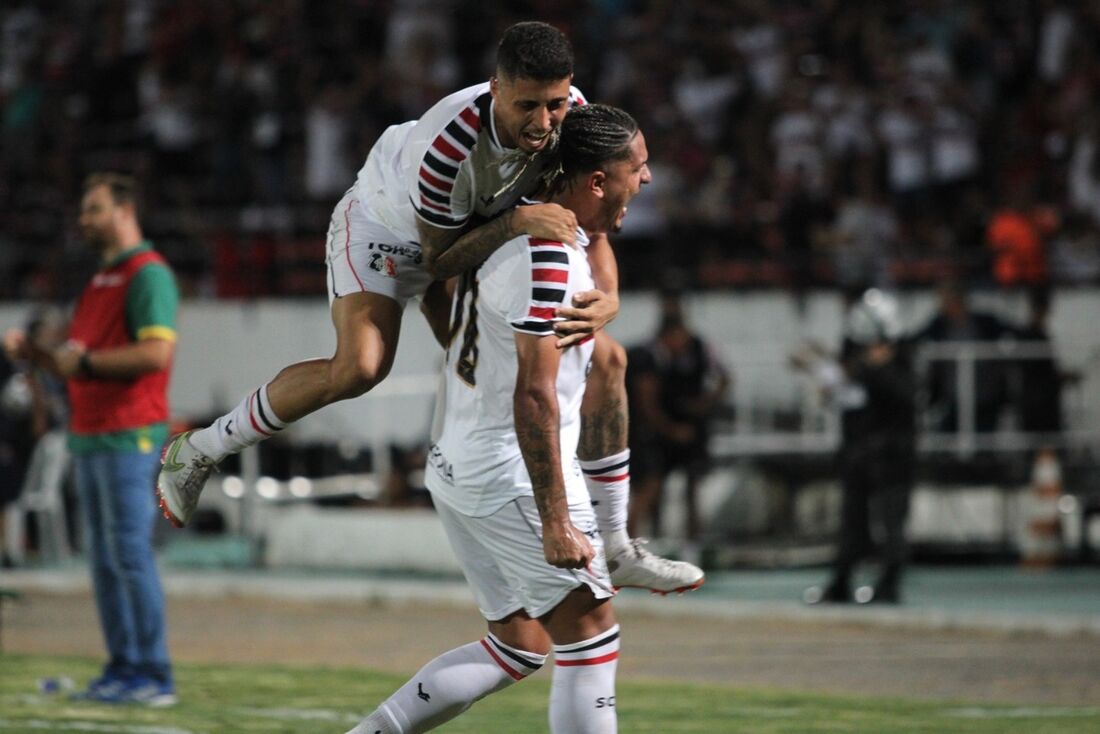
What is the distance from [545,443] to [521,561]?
19.4 inches

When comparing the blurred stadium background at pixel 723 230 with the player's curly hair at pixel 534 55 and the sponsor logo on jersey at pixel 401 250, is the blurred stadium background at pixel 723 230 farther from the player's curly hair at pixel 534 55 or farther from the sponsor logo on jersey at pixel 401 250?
the player's curly hair at pixel 534 55

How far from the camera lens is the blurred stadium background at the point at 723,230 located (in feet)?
53.2

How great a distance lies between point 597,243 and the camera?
270 inches

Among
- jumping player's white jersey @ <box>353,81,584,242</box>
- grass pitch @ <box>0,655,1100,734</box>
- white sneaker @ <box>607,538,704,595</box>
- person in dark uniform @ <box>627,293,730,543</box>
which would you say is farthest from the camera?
person in dark uniform @ <box>627,293,730,543</box>

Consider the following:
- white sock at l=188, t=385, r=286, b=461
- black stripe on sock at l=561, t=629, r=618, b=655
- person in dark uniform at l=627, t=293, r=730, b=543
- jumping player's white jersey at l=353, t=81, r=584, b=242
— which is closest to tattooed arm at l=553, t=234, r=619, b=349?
jumping player's white jersey at l=353, t=81, r=584, b=242

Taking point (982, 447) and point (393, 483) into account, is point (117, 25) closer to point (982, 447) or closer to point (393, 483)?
point (393, 483)

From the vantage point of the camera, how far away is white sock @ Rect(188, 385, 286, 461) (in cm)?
730

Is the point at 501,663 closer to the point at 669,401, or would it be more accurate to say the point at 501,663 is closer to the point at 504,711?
the point at 504,711

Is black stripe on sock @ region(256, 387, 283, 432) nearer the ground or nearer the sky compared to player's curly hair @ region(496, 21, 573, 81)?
nearer the ground

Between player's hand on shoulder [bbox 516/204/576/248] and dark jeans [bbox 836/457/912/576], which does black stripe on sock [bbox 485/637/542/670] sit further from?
dark jeans [bbox 836/457/912/576]

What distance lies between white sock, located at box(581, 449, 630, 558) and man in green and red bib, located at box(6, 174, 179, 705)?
325 cm

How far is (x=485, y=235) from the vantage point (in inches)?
255

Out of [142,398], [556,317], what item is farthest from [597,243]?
[142,398]

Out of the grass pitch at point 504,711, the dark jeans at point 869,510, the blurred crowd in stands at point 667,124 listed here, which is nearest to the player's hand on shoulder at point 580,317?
the grass pitch at point 504,711
